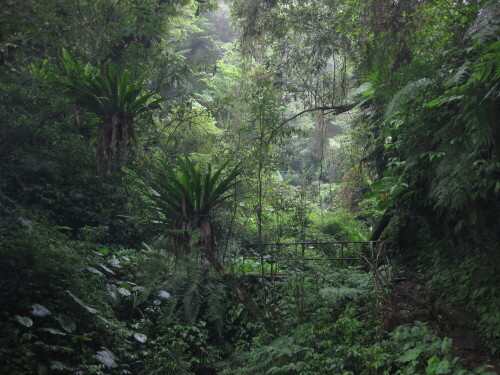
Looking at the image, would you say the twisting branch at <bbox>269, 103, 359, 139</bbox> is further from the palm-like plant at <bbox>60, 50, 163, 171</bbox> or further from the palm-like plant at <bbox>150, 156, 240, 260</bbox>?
the palm-like plant at <bbox>60, 50, 163, 171</bbox>

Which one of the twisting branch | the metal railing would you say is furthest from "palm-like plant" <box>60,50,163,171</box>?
the metal railing

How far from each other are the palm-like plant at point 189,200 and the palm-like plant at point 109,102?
1.48m

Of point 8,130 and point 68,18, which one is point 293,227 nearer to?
point 8,130

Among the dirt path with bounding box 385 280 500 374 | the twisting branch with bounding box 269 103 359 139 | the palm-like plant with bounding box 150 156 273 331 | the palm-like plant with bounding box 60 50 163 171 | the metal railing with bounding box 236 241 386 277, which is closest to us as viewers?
the dirt path with bounding box 385 280 500 374

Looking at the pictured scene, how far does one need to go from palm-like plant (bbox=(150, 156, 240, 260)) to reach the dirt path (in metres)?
2.30

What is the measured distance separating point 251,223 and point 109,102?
3309 millimetres

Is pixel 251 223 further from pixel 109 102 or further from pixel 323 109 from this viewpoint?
pixel 109 102

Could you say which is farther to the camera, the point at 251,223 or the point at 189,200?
the point at 251,223

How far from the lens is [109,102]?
20.5ft

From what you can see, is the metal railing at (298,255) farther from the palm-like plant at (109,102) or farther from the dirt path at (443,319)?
the palm-like plant at (109,102)

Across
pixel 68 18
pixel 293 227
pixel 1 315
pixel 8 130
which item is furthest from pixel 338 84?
pixel 1 315

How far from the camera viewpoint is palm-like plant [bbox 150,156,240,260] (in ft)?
16.8

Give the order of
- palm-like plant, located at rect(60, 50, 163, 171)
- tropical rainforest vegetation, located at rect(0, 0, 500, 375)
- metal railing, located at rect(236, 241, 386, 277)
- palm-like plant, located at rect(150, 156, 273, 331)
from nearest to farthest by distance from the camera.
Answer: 1. tropical rainforest vegetation, located at rect(0, 0, 500, 375)
2. palm-like plant, located at rect(150, 156, 273, 331)
3. metal railing, located at rect(236, 241, 386, 277)
4. palm-like plant, located at rect(60, 50, 163, 171)

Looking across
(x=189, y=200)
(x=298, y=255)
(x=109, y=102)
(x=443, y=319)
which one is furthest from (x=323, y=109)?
(x=443, y=319)
